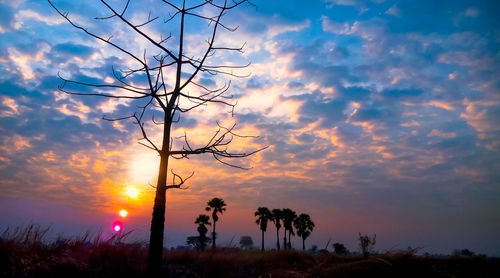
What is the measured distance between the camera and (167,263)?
31.9 ft

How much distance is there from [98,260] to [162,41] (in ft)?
18.6

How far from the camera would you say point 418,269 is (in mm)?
5090

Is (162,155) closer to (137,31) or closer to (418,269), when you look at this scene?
(137,31)

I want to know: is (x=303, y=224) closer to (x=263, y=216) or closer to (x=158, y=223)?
(x=263, y=216)

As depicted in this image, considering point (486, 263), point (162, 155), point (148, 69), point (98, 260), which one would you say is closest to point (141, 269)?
point (98, 260)

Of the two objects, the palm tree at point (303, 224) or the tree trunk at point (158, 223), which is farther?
the palm tree at point (303, 224)

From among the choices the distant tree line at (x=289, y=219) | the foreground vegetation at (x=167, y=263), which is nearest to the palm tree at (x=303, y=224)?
the distant tree line at (x=289, y=219)

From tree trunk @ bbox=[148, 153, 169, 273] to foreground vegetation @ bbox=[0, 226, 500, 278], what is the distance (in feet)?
1.13

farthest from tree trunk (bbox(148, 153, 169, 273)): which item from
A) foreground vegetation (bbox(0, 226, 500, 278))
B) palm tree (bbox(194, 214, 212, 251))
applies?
palm tree (bbox(194, 214, 212, 251))

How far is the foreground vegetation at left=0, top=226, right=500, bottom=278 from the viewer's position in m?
5.32

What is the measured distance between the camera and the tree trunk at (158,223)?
5.28 m

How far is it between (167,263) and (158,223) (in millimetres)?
5187

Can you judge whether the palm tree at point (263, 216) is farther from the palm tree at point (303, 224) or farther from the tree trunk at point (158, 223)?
the tree trunk at point (158, 223)

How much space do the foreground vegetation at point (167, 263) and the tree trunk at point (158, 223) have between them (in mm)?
343
